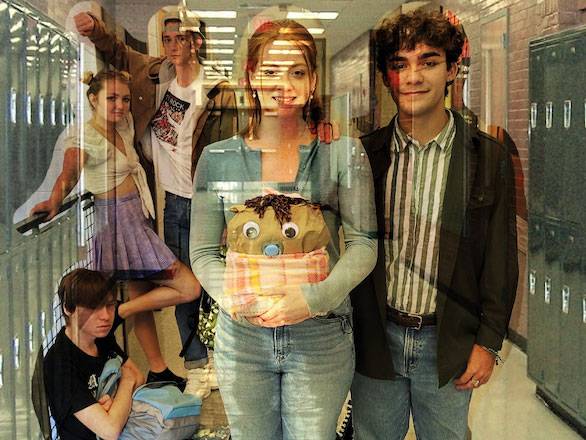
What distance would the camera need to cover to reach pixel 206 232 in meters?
2.14

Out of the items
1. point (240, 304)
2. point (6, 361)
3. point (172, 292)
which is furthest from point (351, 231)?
point (6, 361)

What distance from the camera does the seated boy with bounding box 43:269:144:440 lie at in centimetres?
223

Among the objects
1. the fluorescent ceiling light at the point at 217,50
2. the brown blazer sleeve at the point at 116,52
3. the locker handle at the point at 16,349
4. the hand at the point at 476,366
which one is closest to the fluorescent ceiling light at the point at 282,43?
the fluorescent ceiling light at the point at 217,50

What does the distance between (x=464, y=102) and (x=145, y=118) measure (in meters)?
0.83

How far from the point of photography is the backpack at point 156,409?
224 cm

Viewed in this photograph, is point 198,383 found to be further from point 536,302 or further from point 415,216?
point 536,302

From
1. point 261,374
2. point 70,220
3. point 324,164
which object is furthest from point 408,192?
point 70,220

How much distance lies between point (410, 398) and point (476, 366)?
0.20 meters

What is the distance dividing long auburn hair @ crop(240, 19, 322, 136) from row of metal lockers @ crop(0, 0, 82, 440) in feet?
1.52

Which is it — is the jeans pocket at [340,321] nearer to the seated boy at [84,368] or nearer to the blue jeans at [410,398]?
the blue jeans at [410,398]

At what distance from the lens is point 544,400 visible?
2242 mm

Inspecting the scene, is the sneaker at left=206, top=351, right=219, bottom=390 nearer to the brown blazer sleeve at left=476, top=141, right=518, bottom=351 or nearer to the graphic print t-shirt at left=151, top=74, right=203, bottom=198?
the graphic print t-shirt at left=151, top=74, right=203, bottom=198

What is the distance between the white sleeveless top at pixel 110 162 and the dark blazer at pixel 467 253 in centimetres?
60

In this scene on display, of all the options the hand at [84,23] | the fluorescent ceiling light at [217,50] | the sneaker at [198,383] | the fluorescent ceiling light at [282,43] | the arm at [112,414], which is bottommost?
the arm at [112,414]
